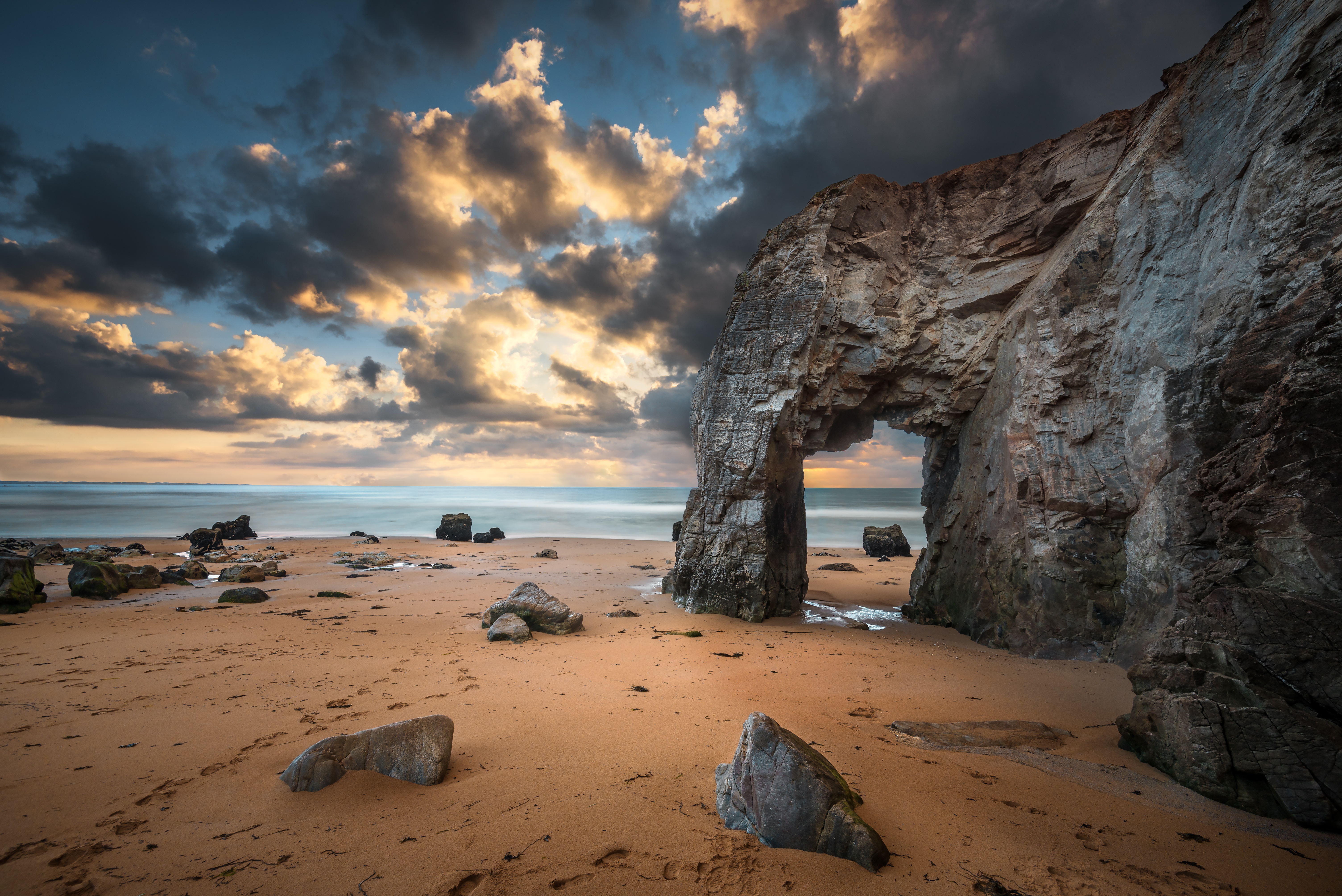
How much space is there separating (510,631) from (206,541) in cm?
2100

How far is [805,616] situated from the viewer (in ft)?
32.6

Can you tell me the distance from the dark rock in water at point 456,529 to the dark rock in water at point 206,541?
848 cm

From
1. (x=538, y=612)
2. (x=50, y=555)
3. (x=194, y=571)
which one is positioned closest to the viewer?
(x=538, y=612)

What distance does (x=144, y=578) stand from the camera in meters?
10.8

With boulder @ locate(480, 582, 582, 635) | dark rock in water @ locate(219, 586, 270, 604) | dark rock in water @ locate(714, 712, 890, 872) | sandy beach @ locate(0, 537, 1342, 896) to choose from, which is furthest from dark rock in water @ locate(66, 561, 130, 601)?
dark rock in water @ locate(714, 712, 890, 872)

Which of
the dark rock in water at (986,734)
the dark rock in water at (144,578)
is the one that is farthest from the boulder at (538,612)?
the dark rock in water at (144,578)

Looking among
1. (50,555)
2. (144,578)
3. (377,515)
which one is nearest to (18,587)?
(144,578)

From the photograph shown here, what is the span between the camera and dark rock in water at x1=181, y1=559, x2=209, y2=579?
12383 mm

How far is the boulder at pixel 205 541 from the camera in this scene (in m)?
19.0

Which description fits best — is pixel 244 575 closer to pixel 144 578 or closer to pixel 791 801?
pixel 144 578

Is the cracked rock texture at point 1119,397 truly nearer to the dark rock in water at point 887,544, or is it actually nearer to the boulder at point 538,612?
the boulder at point 538,612

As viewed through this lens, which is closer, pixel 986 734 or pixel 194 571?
pixel 986 734

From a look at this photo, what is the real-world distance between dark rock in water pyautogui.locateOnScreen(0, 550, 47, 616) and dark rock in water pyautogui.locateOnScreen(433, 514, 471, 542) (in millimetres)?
15418

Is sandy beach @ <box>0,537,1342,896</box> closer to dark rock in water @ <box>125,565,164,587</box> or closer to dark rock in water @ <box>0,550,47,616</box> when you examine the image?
dark rock in water @ <box>0,550,47,616</box>
